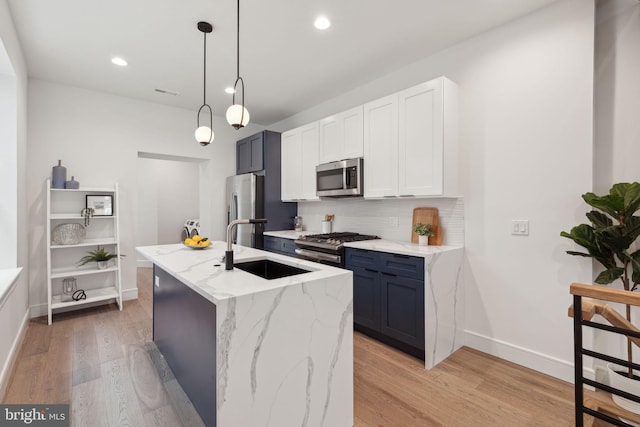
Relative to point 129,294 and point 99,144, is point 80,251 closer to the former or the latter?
A: point 129,294

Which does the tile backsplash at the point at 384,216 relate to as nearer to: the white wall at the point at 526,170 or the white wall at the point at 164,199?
the white wall at the point at 526,170

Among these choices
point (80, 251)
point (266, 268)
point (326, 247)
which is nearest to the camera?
point (266, 268)

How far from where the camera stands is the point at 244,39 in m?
2.80

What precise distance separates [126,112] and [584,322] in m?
5.09

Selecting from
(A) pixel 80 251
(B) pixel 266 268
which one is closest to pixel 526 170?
(B) pixel 266 268

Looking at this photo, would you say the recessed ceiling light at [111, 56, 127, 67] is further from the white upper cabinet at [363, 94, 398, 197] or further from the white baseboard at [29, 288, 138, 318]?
the white baseboard at [29, 288, 138, 318]

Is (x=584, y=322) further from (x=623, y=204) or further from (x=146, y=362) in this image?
(x=146, y=362)

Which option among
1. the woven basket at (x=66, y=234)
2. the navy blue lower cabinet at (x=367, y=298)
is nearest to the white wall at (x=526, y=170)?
the navy blue lower cabinet at (x=367, y=298)

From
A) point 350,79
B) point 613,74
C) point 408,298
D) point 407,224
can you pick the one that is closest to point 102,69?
point 350,79

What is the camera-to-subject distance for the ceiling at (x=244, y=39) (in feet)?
7.79

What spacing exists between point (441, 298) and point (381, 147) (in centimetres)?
159

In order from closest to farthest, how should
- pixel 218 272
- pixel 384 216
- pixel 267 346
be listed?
pixel 267 346 < pixel 218 272 < pixel 384 216

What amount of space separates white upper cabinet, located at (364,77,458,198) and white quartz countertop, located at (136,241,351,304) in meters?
1.45

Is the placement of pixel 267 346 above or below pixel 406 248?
below
